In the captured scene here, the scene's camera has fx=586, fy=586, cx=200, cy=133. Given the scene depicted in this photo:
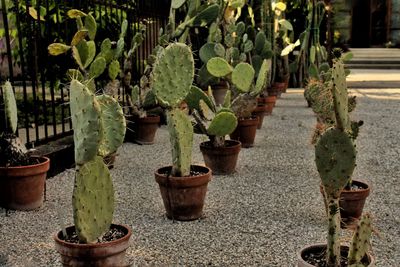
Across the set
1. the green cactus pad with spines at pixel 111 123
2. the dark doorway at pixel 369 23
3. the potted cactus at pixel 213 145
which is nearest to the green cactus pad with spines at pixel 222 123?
the potted cactus at pixel 213 145

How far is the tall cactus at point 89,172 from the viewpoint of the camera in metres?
2.07

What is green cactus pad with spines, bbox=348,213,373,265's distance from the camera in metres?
1.83

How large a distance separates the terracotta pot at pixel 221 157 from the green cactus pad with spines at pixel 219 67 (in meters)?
0.75

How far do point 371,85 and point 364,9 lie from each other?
9.73m

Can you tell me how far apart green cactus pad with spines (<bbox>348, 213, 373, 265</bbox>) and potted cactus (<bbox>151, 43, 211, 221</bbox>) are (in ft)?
4.16

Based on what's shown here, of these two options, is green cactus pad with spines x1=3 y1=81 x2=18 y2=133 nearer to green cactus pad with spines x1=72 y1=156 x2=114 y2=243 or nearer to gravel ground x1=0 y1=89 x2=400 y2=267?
gravel ground x1=0 y1=89 x2=400 y2=267

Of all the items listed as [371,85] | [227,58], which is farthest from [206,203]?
[371,85]

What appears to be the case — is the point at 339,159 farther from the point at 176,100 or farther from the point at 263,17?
the point at 263,17

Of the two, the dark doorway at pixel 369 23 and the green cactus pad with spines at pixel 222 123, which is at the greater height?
the dark doorway at pixel 369 23

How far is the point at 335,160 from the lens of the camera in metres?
2.06

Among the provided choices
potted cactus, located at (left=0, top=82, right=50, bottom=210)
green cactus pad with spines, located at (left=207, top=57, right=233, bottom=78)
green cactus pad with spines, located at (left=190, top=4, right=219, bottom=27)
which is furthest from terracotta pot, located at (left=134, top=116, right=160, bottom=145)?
potted cactus, located at (left=0, top=82, right=50, bottom=210)

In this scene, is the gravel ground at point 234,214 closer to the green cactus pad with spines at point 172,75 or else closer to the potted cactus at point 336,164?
the potted cactus at point 336,164

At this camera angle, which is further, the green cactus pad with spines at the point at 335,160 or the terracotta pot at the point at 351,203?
the terracotta pot at the point at 351,203

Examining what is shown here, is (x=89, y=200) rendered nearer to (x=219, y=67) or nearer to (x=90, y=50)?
(x=90, y=50)
